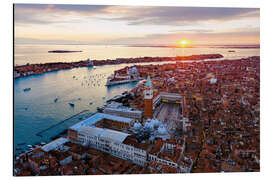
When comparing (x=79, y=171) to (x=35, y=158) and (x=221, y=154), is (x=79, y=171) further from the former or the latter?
(x=221, y=154)

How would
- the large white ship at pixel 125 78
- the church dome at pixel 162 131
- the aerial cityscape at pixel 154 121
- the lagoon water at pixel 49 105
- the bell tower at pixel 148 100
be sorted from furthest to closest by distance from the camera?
the large white ship at pixel 125 78
the bell tower at pixel 148 100
the lagoon water at pixel 49 105
the church dome at pixel 162 131
the aerial cityscape at pixel 154 121

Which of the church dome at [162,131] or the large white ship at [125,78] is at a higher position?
the large white ship at [125,78]

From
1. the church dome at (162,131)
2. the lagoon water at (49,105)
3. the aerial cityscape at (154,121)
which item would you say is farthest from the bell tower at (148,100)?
the lagoon water at (49,105)

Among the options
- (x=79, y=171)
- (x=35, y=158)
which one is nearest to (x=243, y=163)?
(x=79, y=171)

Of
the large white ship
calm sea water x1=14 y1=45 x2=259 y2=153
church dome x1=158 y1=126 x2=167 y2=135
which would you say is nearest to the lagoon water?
calm sea water x1=14 y1=45 x2=259 y2=153

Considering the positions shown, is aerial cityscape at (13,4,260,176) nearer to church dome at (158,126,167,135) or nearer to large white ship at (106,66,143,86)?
church dome at (158,126,167,135)

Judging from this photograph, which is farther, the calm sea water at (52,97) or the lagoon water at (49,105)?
the lagoon water at (49,105)

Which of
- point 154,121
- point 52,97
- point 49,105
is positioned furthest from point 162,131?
point 52,97

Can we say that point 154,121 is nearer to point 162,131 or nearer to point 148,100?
point 162,131

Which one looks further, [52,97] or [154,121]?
[52,97]

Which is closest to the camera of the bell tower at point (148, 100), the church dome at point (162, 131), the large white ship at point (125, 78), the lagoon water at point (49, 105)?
the church dome at point (162, 131)

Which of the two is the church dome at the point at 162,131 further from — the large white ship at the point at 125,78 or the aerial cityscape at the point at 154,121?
the large white ship at the point at 125,78
